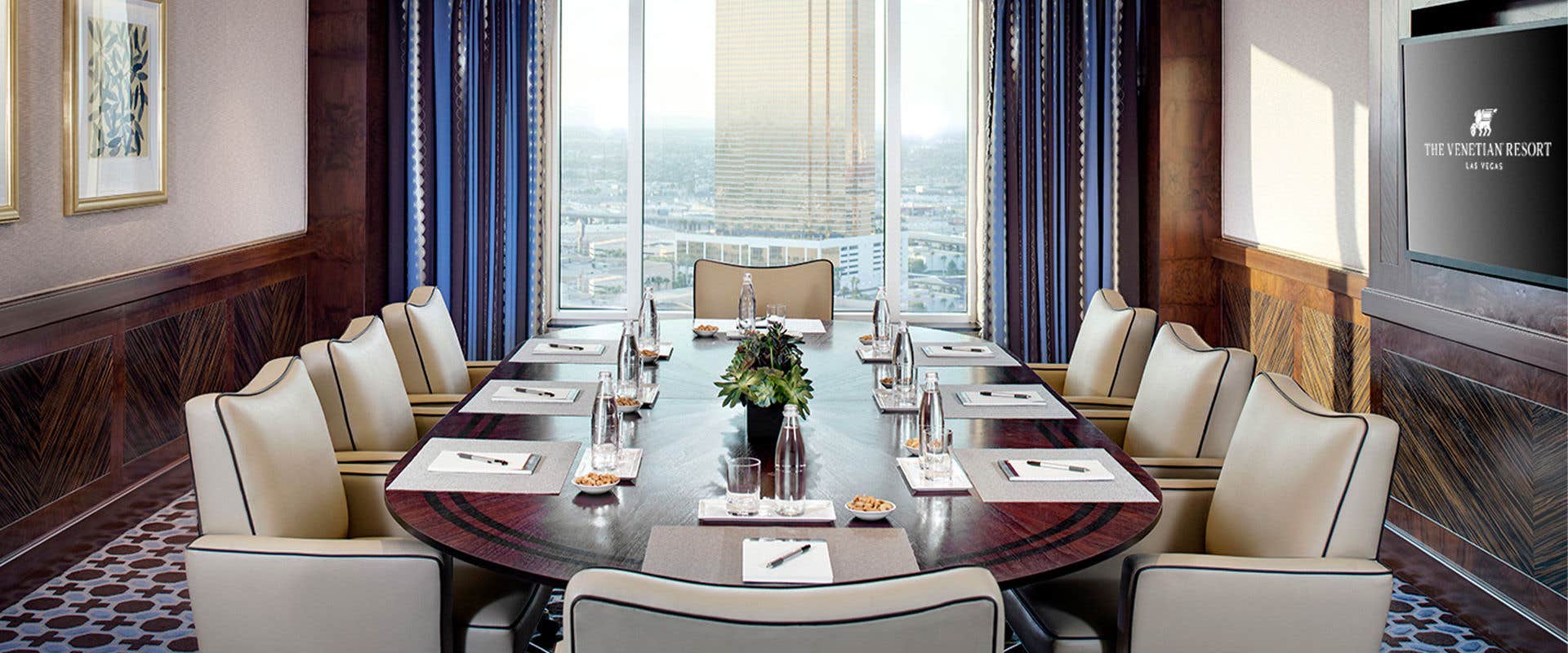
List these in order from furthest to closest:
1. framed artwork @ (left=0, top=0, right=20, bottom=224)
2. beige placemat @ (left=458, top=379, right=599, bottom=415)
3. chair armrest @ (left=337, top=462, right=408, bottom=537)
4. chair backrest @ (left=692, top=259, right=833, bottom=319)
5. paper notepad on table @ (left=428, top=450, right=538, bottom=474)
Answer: chair backrest @ (left=692, top=259, right=833, bottom=319), framed artwork @ (left=0, top=0, right=20, bottom=224), beige placemat @ (left=458, top=379, right=599, bottom=415), chair armrest @ (left=337, top=462, right=408, bottom=537), paper notepad on table @ (left=428, top=450, right=538, bottom=474)

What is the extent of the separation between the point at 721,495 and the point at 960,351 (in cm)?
184

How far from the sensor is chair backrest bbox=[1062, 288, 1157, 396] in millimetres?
4012

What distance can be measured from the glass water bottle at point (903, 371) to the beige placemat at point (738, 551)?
1066 millimetres

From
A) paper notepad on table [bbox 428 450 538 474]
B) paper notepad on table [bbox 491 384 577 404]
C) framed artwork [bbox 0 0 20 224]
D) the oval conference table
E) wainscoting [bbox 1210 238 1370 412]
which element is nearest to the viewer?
the oval conference table

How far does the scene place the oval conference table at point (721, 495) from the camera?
6.94ft

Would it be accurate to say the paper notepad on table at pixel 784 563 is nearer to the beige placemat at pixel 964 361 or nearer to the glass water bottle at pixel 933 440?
the glass water bottle at pixel 933 440

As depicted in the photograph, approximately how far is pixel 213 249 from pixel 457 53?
176 cm

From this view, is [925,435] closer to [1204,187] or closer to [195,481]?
[195,481]

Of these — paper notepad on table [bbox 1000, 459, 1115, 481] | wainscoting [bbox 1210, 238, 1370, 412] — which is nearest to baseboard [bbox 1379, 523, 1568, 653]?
wainscoting [bbox 1210, 238, 1370, 412]

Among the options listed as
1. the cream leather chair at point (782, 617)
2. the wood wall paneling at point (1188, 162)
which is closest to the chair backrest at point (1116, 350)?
the wood wall paneling at point (1188, 162)

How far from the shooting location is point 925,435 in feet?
8.38

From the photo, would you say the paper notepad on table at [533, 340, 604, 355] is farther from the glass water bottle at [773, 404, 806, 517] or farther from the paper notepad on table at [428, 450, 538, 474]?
the glass water bottle at [773, 404, 806, 517]

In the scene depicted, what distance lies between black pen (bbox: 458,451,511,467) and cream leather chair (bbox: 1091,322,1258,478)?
1473 millimetres

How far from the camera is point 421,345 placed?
4043mm
